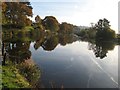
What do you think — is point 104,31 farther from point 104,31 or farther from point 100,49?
point 100,49

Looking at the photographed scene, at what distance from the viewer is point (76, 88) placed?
80.8 ft

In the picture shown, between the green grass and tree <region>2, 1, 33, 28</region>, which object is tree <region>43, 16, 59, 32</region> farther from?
the green grass

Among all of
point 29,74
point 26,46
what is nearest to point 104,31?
point 26,46

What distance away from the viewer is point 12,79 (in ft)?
70.8

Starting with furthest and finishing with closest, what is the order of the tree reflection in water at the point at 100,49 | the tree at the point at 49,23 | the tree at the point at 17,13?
the tree at the point at 49,23
the tree at the point at 17,13
the tree reflection in water at the point at 100,49

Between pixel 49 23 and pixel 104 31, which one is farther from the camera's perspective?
pixel 49 23

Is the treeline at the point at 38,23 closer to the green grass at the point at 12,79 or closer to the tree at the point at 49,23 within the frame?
the tree at the point at 49,23

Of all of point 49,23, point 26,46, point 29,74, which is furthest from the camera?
point 49,23

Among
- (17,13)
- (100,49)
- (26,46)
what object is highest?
(17,13)

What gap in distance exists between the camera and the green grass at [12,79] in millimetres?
19786

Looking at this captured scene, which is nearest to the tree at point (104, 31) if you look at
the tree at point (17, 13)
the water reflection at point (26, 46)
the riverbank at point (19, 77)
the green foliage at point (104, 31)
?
the green foliage at point (104, 31)

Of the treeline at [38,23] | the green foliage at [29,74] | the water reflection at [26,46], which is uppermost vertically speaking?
the treeline at [38,23]

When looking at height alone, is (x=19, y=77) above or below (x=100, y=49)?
below

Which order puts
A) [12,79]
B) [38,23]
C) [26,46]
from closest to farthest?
[12,79]
[26,46]
[38,23]
